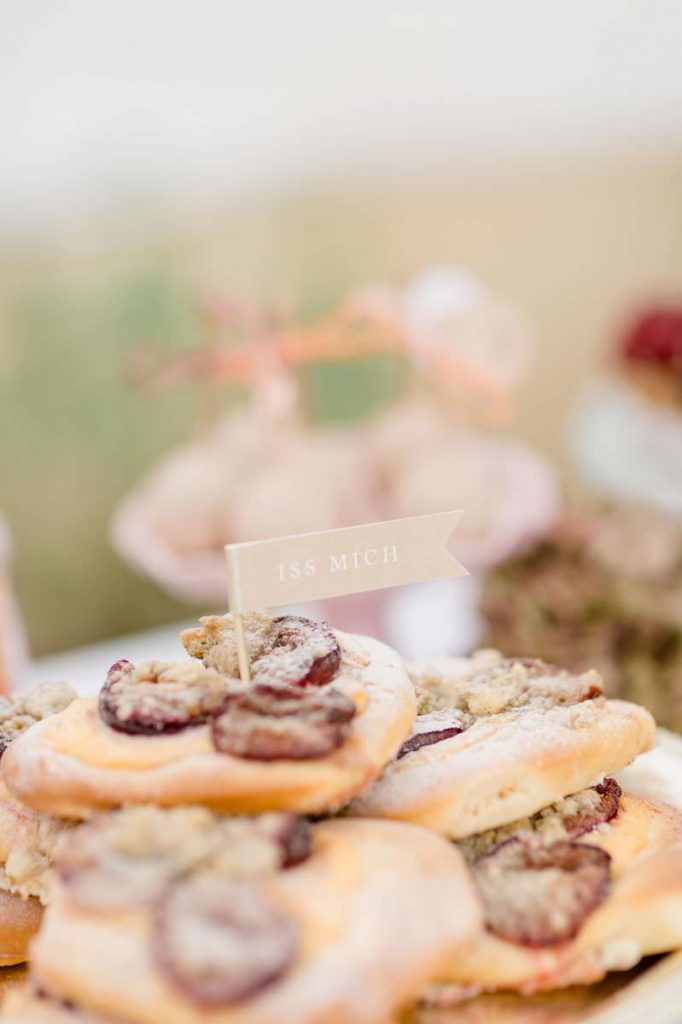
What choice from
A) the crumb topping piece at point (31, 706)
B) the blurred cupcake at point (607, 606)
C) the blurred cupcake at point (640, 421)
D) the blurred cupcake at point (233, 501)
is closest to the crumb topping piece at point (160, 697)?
the crumb topping piece at point (31, 706)

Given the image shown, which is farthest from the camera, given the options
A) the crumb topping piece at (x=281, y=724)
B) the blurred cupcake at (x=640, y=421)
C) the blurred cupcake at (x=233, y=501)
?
the blurred cupcake at (x=640, y=421)

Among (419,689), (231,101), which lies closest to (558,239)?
(231,101)

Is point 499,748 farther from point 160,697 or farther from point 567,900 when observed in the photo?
point 160,697

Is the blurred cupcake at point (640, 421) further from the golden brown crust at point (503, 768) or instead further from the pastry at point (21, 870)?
the pastry at point (21, 870)

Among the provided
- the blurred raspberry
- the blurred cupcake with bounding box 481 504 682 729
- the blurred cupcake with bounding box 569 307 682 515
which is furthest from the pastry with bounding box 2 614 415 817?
the blurred raspberry

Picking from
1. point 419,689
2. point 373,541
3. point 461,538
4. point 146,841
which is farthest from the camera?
point 461,538

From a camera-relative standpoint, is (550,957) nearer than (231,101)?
Yes

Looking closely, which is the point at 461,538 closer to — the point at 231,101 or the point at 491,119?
the point at 231,101

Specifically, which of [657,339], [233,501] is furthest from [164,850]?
[657,339]
